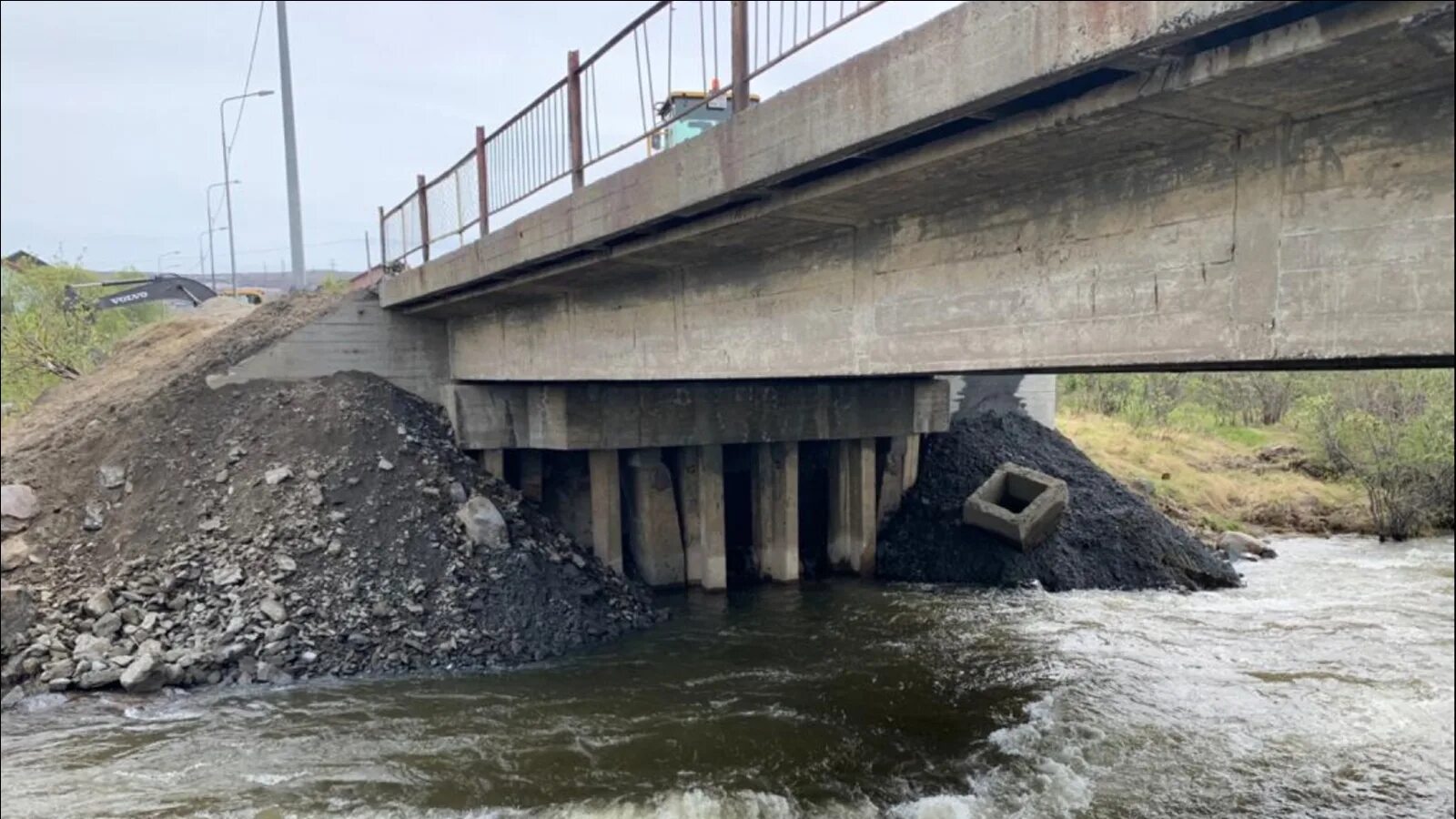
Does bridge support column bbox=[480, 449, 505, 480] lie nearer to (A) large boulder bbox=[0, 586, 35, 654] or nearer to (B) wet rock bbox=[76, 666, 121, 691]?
(B) wet rock bbox=[76, 666, 121, 691]

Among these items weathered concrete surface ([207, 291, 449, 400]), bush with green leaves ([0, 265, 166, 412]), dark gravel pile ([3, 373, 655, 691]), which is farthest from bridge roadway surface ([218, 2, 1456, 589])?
bush with green leaves ([0, 265, 166, 412])

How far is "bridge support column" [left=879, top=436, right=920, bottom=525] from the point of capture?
1595cm

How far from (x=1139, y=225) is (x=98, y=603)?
1074cm

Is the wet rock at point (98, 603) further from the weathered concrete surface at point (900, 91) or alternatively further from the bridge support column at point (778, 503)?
the bridge support column at point (778, 503)

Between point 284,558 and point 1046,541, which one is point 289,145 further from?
point 1046,541

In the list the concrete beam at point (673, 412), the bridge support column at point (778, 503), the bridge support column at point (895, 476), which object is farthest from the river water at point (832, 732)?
the bridge support column at point (895, 476)

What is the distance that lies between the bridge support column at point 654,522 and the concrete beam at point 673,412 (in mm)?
1004

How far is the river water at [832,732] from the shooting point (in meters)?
6.85

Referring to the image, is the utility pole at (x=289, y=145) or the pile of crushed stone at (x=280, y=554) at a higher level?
the utility pole at (x=289, y=145)

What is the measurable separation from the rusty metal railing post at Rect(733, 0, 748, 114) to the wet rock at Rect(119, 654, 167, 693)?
316 inches

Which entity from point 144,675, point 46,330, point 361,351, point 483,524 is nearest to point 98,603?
point 144,675

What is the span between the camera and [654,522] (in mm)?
13859

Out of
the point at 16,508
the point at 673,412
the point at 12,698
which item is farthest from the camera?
the point at 673,412

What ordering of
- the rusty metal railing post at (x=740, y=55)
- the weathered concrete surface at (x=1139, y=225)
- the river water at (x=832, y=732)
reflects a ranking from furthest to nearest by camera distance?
1. the river water at (x=832, y=732)
2. the rusty metal railing post at (x=740, y=55)
3. the weathered concrete surface at (x=1139, y=225)
